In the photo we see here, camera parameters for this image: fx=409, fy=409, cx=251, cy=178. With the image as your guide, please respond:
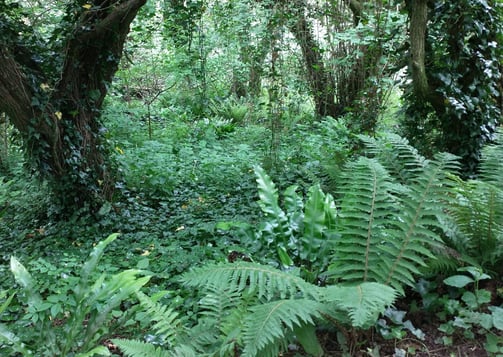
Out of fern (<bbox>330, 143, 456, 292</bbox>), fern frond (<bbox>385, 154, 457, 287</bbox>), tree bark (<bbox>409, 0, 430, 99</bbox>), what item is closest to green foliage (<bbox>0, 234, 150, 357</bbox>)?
fern (<bbox>330, 143, 456, 292</bbox>)

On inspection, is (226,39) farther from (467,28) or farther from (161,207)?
(467,28)

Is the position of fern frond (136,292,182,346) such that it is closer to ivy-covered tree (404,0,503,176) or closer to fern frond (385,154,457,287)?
fern frond (385,154,457,287)

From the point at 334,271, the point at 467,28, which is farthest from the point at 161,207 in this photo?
the point at 467,28

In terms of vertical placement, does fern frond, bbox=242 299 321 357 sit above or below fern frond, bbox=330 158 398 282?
below

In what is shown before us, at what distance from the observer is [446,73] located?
3.81 meters

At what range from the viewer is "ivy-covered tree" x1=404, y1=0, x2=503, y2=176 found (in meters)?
3.72

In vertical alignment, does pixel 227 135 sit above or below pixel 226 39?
below

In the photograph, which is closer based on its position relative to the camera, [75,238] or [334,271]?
[334,271]

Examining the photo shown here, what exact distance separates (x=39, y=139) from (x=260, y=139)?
144 inches

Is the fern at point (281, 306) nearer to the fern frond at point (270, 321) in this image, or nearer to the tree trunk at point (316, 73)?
the fern frond at point (270, 321)

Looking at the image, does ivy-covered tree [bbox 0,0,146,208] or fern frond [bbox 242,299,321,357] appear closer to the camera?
fern frond [bbox 242,299,321,357]

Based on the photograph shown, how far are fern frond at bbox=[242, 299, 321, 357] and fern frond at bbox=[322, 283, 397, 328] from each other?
4.3 inches

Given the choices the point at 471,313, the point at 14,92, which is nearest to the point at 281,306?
the point at 471,313

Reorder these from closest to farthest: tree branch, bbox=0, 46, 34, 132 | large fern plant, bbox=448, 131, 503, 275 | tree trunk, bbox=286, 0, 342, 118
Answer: large fern plant, bbox=448, 131, 503, 275, tree branch, bbox=0, 46, 34, 132, tree trunk, bbox=286, 0, 342, 118
